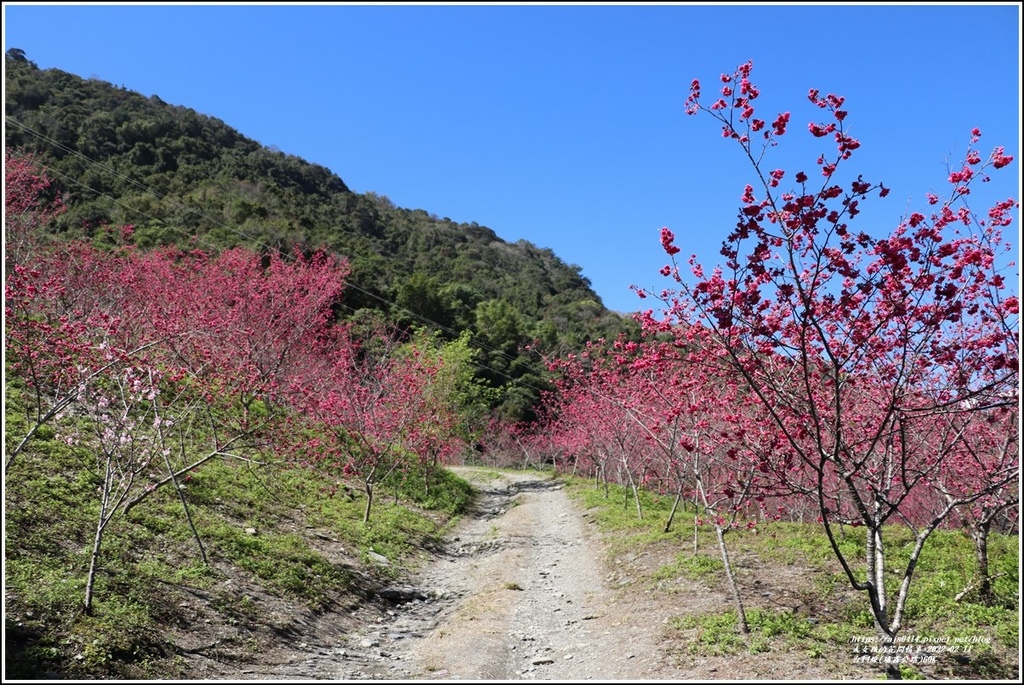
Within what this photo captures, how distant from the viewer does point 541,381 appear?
4431 cm

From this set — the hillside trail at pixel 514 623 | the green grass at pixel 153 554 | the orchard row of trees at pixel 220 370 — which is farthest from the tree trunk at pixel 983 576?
the orchard row of trees at pixel 220 370

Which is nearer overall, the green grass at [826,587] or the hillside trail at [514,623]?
the green grass at [826,587]

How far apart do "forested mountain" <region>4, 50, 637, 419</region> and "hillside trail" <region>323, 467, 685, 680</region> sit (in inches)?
644

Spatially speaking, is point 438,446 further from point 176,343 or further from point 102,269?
point 102,269

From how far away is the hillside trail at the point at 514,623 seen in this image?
6410mm

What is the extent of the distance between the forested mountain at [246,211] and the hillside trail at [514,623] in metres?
16.3

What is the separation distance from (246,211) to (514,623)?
39136mm

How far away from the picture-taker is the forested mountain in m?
35.0

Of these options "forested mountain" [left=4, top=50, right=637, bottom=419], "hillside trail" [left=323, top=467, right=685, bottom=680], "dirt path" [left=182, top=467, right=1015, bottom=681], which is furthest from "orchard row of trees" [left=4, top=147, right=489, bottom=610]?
"forested mountain" [left=4, top=50, right=637, bottom=419]

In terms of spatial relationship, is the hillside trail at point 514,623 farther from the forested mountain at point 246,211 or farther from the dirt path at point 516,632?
the forested mountain at point 246,211

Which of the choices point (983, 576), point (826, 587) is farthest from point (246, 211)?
point (983, 576)

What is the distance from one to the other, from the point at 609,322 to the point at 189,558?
50505 mm

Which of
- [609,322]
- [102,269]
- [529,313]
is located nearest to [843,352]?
[102,269]

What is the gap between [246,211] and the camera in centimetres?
4022
